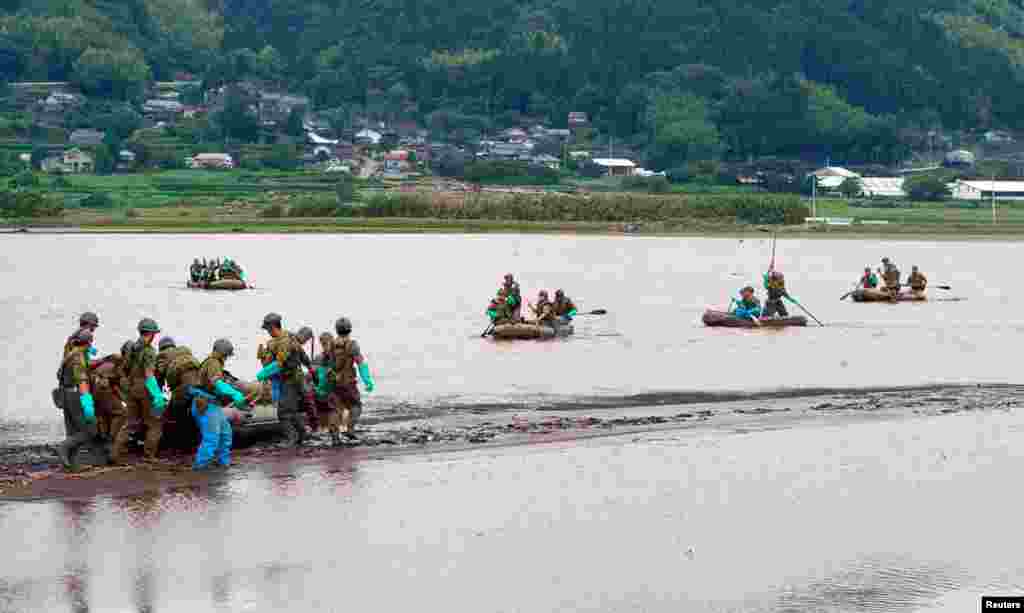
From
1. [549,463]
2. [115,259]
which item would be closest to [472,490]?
[549,463]

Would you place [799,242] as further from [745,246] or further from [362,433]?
[362,433]

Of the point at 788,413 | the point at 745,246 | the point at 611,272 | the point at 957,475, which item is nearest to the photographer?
the point at 957,475

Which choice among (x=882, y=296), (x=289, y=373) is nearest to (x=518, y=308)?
(x=882, y=296)

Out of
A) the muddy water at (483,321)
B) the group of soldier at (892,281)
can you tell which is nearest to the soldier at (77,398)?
the muddy water at (483,321)

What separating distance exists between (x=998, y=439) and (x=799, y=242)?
376 ft

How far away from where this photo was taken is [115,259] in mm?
108625

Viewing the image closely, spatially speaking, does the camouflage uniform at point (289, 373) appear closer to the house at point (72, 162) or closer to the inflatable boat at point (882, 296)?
the inflatable boat at point (882, 296)

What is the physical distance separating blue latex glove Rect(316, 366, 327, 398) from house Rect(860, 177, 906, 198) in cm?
16019

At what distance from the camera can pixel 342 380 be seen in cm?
2706

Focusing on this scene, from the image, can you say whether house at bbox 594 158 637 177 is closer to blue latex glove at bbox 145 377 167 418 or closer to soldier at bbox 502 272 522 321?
soldier at bbox 502 272 522 321

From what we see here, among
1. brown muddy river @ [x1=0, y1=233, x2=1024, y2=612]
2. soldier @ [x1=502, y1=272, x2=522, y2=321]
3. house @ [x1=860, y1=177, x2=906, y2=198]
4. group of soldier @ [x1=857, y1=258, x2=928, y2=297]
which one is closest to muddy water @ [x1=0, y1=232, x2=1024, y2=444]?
brown muddy river @ [x1=0, y1=233, x2=1024, y2=612]

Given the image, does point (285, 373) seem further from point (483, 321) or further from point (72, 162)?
point (72, 162)

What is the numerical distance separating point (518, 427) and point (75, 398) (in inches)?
336

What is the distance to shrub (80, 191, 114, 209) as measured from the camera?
150 m
